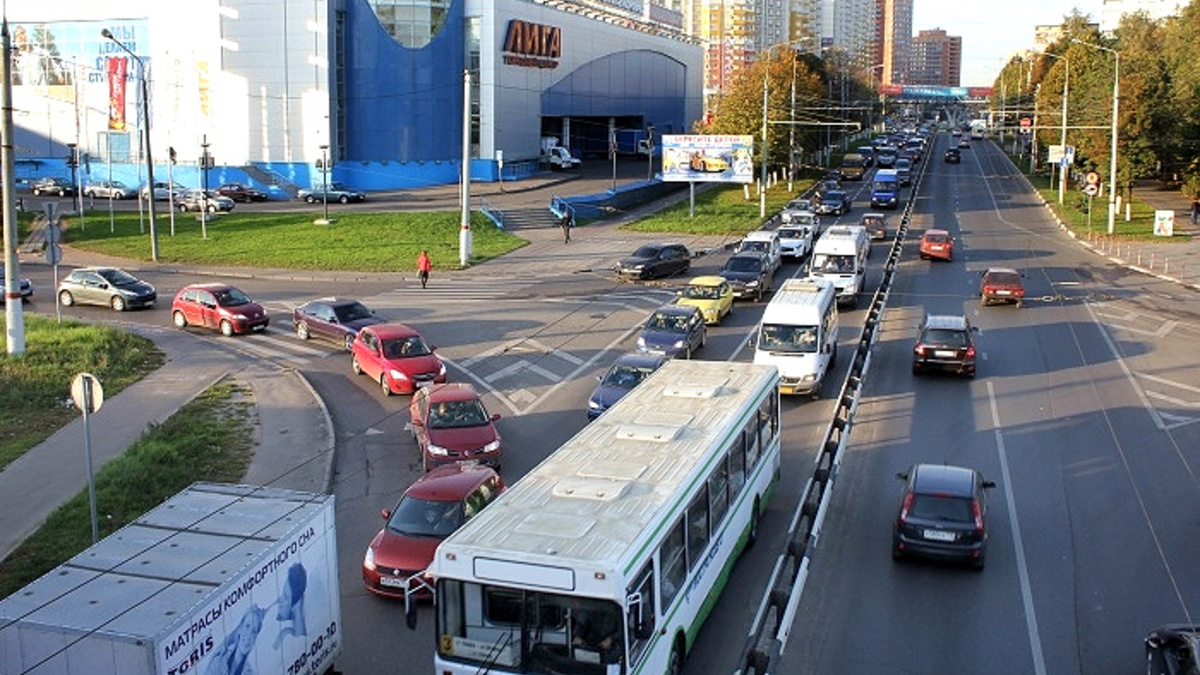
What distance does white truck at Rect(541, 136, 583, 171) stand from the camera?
91.1m

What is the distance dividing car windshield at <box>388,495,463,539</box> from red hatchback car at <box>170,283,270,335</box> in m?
20.2

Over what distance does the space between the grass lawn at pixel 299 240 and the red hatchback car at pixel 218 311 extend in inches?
475

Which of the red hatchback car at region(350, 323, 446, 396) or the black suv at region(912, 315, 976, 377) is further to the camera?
the black suv at region(912, 315, 976, 377)

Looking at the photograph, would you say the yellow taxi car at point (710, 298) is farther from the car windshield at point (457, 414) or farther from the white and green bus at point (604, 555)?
the white and green bus at point (604, 555)

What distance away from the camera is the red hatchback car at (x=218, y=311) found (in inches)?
1355

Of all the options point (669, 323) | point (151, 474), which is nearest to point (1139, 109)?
point (669, 323)

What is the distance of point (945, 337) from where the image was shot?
27.8 metres

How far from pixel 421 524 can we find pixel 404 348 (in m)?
12.1

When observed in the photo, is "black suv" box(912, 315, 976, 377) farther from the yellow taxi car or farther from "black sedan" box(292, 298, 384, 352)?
"black sedan" box(292, 298, 384, 352)

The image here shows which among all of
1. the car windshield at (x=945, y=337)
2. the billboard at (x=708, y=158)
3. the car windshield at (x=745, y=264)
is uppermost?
the billboard at (x=708, y=158)

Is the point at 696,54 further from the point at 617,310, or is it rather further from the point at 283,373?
the point at 283,373

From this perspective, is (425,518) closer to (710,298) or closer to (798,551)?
(798,551)

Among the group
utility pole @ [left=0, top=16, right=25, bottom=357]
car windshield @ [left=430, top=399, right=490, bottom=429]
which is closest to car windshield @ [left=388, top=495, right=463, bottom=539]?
car windshield @ [left=430, top=399, right=490, bottom=429]

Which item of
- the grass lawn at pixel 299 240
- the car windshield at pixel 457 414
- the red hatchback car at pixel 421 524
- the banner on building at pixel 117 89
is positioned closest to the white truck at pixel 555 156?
the grass lawn at pixel 299 240
